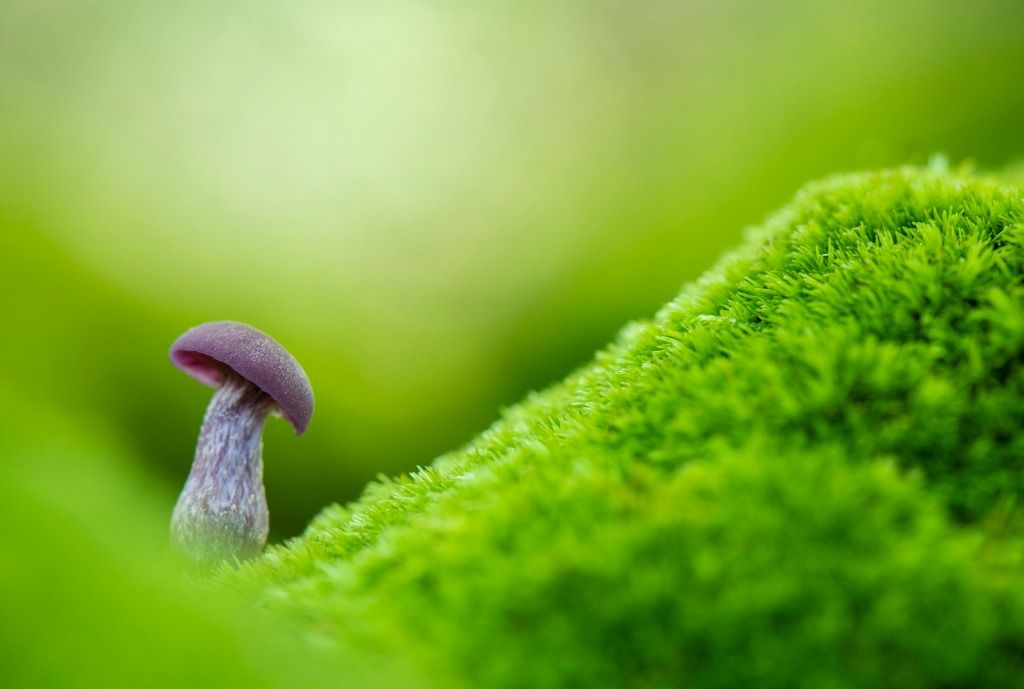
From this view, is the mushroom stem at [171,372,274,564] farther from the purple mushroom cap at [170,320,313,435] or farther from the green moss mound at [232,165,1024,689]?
the green moss mound at [232,165,1024,689]

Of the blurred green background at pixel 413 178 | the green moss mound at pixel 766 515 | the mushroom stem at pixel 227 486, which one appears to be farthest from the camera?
the blurred green background at pixel 413 178

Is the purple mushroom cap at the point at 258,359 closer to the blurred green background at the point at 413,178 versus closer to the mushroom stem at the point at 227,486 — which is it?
the mushroom stem at the point at 227,486

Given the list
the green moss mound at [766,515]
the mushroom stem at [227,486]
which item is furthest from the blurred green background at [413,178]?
the green moss mound at [766,515]

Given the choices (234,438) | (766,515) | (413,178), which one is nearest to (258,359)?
(234,438)

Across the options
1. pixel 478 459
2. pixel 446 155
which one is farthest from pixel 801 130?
pixel 478 459

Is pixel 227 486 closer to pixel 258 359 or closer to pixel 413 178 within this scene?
pixel 258 359

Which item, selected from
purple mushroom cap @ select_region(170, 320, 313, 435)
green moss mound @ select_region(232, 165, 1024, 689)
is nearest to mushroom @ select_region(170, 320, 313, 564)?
purple mushroom cap @ select_region(170, 320, 313, 435)

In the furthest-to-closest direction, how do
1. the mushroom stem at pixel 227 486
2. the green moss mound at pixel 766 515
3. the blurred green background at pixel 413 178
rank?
the blurred green background at pixel 413 178 < the mushroom stem at pixel 227 486 < the green moss mound at pixel 766 515
